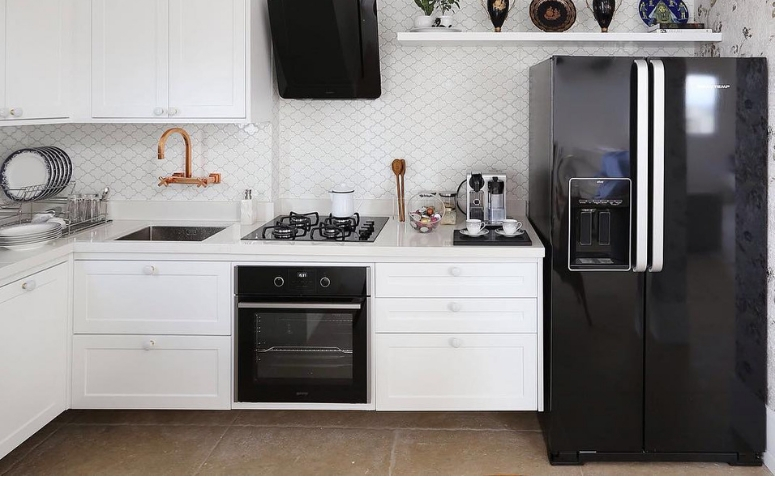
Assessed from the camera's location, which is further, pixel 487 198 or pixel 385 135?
pixel 385 135

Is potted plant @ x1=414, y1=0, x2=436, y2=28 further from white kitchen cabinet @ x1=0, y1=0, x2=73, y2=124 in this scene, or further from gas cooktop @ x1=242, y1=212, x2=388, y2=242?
white kitchen cabinet @ x1=0, y1=0, x2=73, y2=124

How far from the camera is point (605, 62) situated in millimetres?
2686

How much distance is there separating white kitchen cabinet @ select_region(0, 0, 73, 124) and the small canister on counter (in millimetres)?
1780

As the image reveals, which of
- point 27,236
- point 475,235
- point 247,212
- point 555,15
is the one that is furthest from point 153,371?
point 555,15

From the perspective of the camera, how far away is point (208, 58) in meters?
3.22

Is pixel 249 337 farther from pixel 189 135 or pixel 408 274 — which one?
pixel 189 135

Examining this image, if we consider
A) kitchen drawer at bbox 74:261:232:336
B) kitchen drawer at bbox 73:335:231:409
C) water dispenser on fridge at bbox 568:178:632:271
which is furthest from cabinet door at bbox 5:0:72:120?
water dispenser on fridge at bbox 568:178:632:271

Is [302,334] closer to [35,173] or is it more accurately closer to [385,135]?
[385,135]

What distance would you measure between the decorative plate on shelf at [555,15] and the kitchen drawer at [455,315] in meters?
1.34

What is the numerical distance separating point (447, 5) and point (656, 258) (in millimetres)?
1557

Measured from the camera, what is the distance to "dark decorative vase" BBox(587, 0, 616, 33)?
3311mm

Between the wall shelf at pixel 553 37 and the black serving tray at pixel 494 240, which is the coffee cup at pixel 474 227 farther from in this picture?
the wall shelf at pixel 553 37

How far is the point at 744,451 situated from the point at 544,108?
1.55 m

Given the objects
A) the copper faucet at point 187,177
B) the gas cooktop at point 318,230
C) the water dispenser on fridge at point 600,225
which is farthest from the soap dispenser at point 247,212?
the water dispenser on fridge at point 600,225
